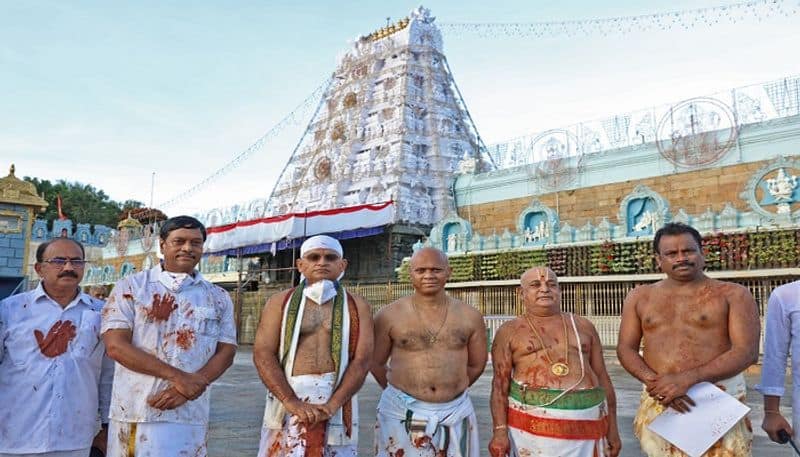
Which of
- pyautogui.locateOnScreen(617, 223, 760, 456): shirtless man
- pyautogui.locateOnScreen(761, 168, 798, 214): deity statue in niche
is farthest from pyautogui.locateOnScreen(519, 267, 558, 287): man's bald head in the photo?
pyautogui.locateOnScreen(761, 168, 798, 214): deity statue in niche

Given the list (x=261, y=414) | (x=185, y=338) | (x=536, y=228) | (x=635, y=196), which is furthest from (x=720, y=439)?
(x=536, y=228)

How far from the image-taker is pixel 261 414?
760 centimetres

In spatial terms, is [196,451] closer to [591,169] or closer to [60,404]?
[60,404]

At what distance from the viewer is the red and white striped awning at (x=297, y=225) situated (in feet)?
62.3

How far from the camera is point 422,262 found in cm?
369

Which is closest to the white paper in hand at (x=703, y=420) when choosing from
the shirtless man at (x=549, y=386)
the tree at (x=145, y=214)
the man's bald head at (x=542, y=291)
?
the shirtless man at (x=549, y=386)

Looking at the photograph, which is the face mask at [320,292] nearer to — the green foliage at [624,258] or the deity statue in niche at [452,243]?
A: the green foliage at [624,258]

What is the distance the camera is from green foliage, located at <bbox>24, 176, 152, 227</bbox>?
167 feet

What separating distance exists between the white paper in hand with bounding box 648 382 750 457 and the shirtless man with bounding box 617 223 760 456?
48 millimetres

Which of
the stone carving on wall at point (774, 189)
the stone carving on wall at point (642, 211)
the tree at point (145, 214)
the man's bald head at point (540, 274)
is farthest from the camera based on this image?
the tree at point (145, 214)

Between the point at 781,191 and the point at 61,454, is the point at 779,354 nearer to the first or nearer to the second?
the point at 61,454

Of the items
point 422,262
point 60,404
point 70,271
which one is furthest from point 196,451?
point 422,262

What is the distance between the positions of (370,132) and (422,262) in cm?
2433

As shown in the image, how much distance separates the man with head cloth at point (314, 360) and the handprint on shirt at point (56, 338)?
931 mm
